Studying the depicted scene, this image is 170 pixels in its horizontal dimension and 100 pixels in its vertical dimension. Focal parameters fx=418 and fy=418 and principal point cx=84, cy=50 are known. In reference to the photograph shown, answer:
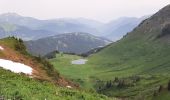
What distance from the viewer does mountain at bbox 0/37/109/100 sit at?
1331 inches

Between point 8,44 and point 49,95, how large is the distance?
118 ft

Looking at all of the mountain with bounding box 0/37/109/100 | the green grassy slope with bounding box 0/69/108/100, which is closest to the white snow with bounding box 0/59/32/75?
the mountain with bounding box 0/37/109/100

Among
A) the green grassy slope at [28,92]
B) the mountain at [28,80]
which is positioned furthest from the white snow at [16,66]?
the green grassy slope at [28,92]

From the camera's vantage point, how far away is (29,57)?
67.0 meters

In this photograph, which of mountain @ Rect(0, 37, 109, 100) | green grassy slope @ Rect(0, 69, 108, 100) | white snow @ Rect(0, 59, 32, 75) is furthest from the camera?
white snow @ Rect(0, 59, 32, 75)

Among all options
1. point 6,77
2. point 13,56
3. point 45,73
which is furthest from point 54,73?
point 6,77

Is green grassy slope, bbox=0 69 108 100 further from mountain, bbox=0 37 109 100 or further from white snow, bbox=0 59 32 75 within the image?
white snow, bbox=0 59 32 75

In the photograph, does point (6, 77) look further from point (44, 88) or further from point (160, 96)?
point (160, 96)

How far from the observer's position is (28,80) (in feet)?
141

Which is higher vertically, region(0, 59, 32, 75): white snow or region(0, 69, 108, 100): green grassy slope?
region(0, 59, 32, 75): white snow

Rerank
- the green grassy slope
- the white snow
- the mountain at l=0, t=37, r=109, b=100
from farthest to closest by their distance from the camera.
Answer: the white snow → the mountain at l=0, t=37, r=109, b=100 → the green grassy slope

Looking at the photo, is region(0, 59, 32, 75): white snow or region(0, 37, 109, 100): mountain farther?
region(0, 59, 32, 75): white snow

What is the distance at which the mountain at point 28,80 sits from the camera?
1331 inches

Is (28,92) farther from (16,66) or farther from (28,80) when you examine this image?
(16,66)
